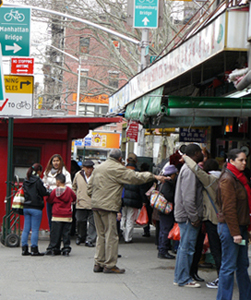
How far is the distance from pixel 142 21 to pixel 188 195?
8.94 meters

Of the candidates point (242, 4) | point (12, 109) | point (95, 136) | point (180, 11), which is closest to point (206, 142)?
point (12, 109)

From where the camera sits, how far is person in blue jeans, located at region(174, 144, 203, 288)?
714cm

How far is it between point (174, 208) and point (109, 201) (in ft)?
3.45

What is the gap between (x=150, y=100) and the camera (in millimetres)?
9344

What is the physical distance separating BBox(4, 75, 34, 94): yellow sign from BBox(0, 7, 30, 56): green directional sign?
470 millimetres

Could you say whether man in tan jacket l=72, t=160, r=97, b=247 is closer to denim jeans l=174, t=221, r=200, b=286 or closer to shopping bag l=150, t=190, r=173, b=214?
shopping bag l=150, t=190, r=173, b=214

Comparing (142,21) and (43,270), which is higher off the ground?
(142,21)

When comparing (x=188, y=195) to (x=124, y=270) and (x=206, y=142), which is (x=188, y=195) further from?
(x=206, y=142)

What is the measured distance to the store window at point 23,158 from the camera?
1206 centimetres

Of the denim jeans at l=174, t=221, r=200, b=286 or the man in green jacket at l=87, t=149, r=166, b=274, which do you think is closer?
the denim jeans at l=174, t=221, r=200, b=286

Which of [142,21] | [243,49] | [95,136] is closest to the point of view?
[243,49]

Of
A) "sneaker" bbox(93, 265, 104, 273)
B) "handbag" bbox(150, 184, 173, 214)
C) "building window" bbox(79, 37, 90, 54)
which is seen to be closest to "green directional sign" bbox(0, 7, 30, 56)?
"handbag" bbox(150, 184, 173, 214)

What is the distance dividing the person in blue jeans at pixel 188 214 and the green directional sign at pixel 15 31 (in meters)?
4.93

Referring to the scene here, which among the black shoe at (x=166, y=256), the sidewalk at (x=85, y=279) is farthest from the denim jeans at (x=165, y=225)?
the sidewalk at (x=85, y=279)
